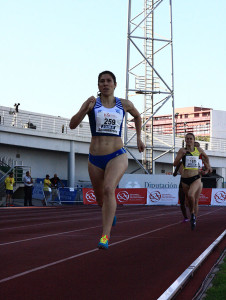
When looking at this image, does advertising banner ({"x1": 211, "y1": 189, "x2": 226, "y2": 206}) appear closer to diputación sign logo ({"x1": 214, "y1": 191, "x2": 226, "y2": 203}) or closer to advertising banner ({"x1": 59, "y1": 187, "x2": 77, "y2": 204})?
diputación sign logo ({"x1": 214, "y1": 191, "x2": 226, "y2": 203})

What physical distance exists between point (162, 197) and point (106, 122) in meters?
26.3

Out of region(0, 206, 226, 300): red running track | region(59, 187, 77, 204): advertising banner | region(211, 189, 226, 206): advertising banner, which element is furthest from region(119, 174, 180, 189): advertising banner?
region(0, 206, 226, 300): red running track

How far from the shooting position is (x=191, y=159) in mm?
12719

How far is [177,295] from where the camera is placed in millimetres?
4785

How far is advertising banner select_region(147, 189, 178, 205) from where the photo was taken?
107 feet

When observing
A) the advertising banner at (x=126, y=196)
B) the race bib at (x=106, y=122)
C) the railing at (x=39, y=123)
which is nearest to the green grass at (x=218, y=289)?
the race bib at (x=106, y=122)

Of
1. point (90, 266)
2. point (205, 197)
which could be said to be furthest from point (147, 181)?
point (90, 266)

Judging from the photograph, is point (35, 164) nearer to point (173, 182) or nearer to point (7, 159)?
→ point (7, 159)

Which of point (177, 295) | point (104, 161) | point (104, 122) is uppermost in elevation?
point (104, 122)

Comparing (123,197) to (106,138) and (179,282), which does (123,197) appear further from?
(179,282)

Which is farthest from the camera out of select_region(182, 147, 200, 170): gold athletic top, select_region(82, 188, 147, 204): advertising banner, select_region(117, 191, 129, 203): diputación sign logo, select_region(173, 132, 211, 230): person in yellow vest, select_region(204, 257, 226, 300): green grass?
select_region(117, 191, 129, 203): diputación sign logo

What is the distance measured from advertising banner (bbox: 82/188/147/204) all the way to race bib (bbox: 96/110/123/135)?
85.5 feet

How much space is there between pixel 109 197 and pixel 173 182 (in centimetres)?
3103

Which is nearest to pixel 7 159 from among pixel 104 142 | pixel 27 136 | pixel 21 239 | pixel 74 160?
pixel 27 136
